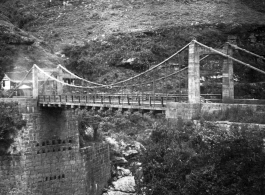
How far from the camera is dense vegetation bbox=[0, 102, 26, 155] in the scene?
2803cm

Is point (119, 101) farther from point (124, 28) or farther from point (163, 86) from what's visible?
point (124, 28)

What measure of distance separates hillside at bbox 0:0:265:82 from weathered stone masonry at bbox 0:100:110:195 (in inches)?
665

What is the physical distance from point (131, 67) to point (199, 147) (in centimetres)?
3588

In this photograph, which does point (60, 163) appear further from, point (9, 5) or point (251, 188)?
point (9, 5)

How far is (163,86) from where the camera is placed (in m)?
44.8

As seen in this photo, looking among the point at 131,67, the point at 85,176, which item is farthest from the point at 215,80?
the point at 85,176

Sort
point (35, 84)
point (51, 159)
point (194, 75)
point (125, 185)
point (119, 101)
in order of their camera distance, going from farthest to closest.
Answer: point (125, 185)
point (35, 84)
point (51, 159)
point (119, 101)
point (194, 75)

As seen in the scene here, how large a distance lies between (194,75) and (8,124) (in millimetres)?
14366

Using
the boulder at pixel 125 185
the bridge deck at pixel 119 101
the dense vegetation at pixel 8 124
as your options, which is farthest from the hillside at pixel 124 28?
the boulder at pixel 125 185

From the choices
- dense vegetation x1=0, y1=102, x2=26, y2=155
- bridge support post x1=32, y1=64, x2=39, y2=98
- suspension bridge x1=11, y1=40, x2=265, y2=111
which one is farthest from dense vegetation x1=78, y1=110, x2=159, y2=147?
dense vegetation x1=0, y1=102, x2=26, y2=155

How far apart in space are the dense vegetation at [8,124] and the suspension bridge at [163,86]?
193cm

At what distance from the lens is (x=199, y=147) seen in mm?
17703

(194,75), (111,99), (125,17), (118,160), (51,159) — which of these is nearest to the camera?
(194,75)

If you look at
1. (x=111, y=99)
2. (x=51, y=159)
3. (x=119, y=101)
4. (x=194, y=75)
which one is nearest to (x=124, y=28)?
(x=51, y=159)
